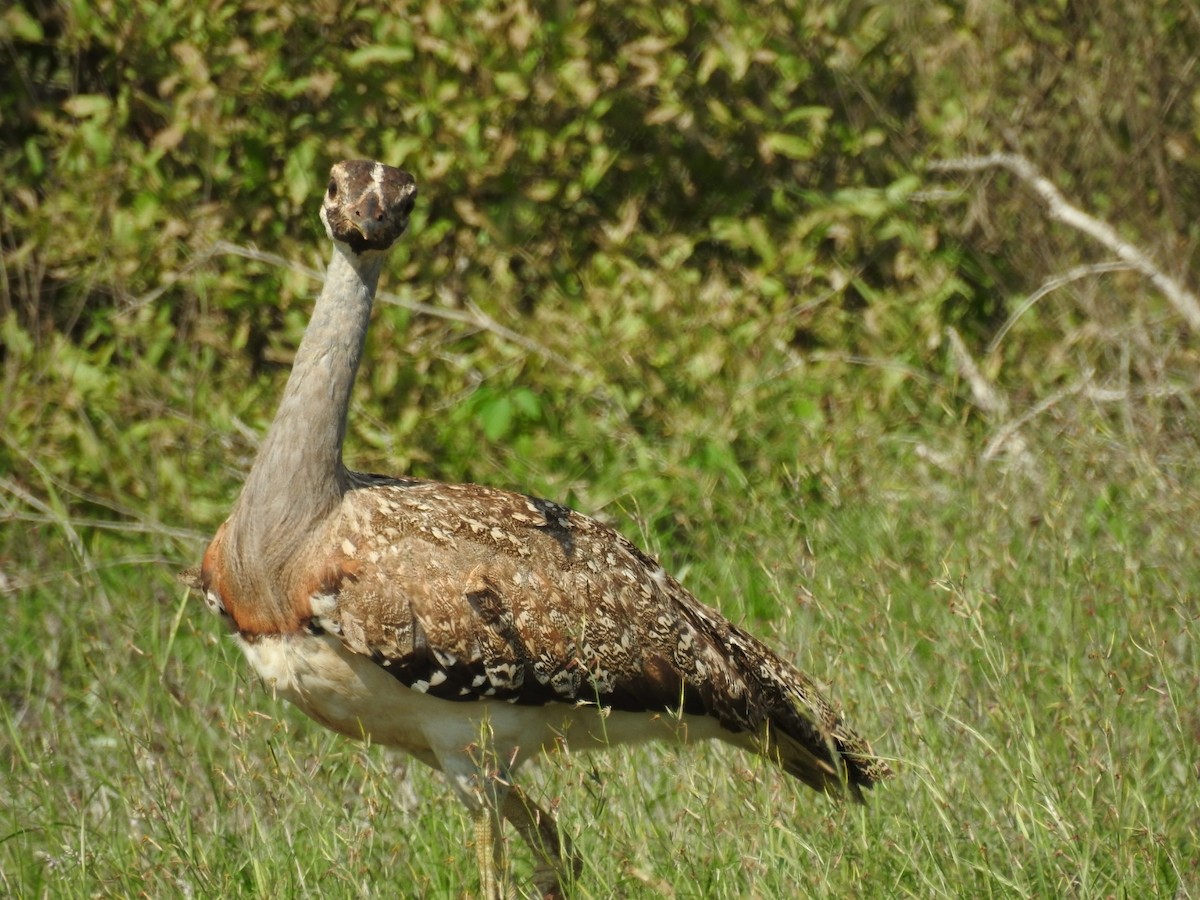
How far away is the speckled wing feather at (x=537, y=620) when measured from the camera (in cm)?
405

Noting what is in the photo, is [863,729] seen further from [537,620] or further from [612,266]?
[612,266]

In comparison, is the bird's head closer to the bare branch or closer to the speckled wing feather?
the speckled wing feather

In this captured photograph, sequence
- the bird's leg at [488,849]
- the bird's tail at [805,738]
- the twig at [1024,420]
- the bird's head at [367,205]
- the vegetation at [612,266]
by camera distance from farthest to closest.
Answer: the vegetation at [612,266] → the twig at [1024,420] → the bird's tail at [805,738] → the bird's leg at [488,849] → the bird's head at [367,205]

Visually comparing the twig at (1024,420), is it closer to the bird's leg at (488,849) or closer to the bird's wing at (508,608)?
the bird's wing at (508,608)

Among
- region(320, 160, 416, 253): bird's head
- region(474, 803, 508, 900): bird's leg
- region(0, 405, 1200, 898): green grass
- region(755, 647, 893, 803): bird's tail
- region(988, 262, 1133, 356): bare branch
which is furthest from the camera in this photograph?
region(988, 262, 1133, 356): bare branch

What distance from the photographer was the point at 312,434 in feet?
13.7

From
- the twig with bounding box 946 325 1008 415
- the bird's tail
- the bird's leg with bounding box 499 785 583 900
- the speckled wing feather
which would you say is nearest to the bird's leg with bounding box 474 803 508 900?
the bird's leg with bounding box 499 785 583 900

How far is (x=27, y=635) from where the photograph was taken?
6.58m

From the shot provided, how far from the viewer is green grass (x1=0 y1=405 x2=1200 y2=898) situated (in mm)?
3623

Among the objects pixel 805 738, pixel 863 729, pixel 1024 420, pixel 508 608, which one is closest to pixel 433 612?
pixel 508 608

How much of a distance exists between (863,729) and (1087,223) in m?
3.63

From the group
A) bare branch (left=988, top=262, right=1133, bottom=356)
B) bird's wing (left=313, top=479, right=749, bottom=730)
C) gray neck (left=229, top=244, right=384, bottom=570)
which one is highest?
gray neck (left=229, top=244, right=384, bottom=570)

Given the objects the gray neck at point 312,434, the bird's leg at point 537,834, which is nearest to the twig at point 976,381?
the bird's leg at point 537,834

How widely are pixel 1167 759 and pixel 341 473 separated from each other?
220 centimetres
